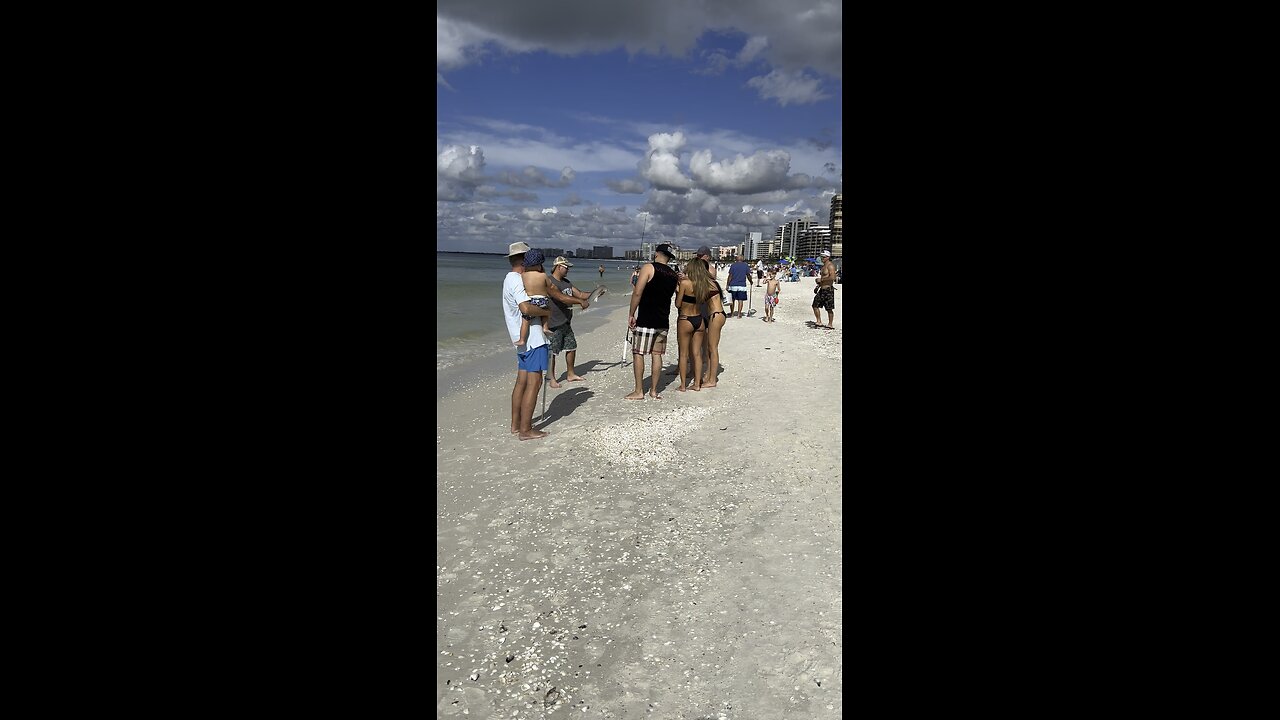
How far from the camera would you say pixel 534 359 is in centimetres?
616

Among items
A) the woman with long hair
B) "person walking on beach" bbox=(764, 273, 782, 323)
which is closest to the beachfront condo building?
"person walking on beach" bbox=(764, 273, 782, 323)

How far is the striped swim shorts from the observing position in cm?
Answer: 766

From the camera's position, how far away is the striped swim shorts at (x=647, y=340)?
25.1 ft

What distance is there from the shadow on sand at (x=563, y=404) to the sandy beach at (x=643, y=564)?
0.19 feet

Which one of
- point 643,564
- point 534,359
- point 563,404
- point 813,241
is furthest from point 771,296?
point 813,241

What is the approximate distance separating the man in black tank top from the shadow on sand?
1.08 m

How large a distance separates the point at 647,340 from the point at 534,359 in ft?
6.38

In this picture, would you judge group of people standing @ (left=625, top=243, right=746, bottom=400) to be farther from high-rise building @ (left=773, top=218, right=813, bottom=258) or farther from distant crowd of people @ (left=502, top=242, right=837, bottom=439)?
high-rise building @ (left=773, top=218, right=813, bottom=258)
